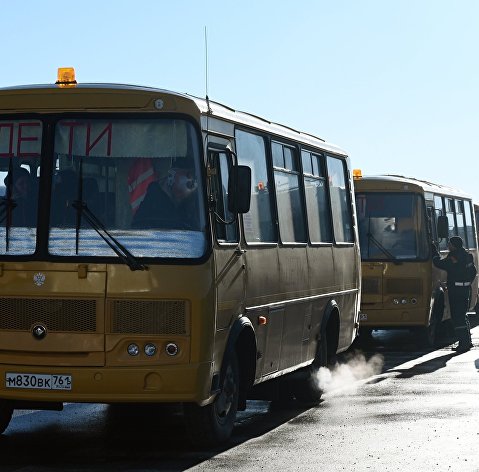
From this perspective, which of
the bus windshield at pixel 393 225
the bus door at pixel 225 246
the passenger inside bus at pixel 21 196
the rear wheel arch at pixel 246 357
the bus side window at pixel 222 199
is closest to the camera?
the passenger inside bus at pixel 21 196

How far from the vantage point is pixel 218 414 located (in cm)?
1173

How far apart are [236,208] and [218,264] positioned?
507mm

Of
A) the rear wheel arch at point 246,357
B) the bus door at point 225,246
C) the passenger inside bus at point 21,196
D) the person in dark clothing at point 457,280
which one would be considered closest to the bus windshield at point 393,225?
the person in dark clothing at point 457,280

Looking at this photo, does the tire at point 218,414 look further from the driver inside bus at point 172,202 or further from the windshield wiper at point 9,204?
the windshield wiper at point 9,204

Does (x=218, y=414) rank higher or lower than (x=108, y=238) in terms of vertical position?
lower

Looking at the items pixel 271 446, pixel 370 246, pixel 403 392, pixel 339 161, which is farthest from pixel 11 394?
pixel 370 246

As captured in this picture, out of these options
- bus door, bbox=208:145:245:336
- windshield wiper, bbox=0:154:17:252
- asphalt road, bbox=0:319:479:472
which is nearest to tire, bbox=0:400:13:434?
asphalt road, bbox=0:319:479:472

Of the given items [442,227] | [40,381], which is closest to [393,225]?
[442,227]

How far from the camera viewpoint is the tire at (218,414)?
11.4 metres

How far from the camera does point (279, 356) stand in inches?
536

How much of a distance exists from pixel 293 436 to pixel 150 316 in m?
2.13

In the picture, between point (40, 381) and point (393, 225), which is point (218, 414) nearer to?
point (40, 381)

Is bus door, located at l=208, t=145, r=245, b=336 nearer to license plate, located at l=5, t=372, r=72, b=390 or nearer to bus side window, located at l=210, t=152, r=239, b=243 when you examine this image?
bus side window, located at l=210, t=152, r=239, b=243

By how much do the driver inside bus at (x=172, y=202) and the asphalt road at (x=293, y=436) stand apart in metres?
1.77
